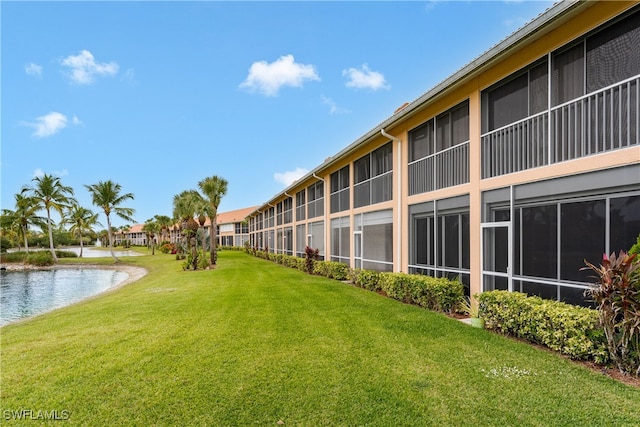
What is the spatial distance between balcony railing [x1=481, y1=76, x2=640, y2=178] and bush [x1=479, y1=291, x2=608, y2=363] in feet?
9.30

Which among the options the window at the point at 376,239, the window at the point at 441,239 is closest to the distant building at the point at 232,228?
the window at the point at 376,239

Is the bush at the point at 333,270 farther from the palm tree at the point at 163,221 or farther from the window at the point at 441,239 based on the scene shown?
the palm tree at the point at 163,221

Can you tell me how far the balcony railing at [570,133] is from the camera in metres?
5.72

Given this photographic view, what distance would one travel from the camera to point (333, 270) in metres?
17.0

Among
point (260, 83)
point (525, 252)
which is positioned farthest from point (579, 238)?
point (260, 83)

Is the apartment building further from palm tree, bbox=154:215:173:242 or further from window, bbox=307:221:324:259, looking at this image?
palm tree, bbox=154:215:173:242

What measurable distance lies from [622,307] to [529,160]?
3528 mm

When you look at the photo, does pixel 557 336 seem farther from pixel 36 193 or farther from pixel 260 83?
pixel 36 193

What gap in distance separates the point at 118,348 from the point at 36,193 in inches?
1715

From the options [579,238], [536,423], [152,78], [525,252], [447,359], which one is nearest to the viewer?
[536,423]

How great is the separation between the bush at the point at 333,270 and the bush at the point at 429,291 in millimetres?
5480

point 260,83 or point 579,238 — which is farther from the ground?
point 260,83

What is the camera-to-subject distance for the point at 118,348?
22.1 ft

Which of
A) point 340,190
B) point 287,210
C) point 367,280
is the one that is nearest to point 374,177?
point 340,190
